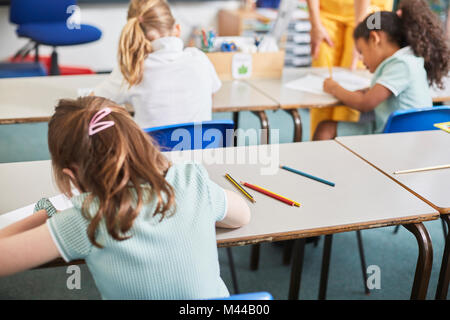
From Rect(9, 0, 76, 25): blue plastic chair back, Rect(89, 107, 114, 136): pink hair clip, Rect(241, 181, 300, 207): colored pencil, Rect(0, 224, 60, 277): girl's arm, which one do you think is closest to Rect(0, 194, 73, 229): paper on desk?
Rect(0, 224, 60, 277): girl's arm

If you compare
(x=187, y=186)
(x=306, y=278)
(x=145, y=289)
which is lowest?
(x=306, y=278)

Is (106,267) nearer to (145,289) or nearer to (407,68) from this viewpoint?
(145,289)

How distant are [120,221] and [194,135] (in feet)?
2.66

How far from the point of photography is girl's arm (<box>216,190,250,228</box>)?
1.07m

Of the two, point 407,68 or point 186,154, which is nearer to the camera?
point 186,154

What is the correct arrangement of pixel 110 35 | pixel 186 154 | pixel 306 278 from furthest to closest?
1. pixel 110 35
2. pixel 306 278
3. pixel 186 154

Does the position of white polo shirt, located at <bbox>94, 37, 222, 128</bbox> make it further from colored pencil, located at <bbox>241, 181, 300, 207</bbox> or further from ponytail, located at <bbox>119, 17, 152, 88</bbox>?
colored pencil, located at <bbox>241, 181, 300, 207</bbox>

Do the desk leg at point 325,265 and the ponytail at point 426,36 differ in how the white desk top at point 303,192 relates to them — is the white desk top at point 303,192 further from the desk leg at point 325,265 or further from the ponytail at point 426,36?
the ponytail at point 426,36

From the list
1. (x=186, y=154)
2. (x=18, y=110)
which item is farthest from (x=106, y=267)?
(x=18, y=110)

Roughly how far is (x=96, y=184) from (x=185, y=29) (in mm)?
4475

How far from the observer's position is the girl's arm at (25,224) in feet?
3.42

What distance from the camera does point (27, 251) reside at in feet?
3.06

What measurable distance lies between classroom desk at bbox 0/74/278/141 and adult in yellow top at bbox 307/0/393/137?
581 millimetres

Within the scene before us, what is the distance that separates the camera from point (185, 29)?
16.9ft
